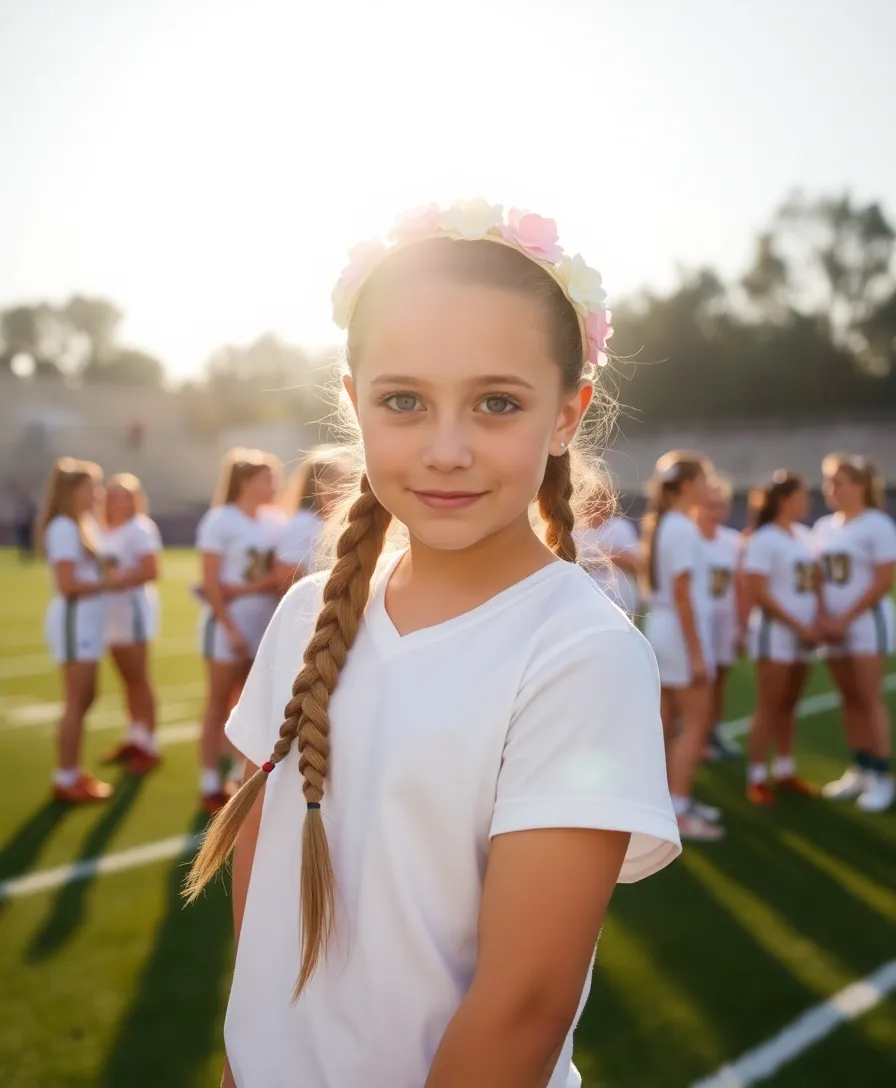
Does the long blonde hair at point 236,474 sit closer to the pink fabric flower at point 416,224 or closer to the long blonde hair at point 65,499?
the long blonde hair at point 65,499

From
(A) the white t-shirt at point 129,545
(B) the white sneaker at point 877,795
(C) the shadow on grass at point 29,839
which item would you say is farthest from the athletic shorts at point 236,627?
(B) the white sneaker at point 877,795

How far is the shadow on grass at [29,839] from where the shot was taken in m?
5.36

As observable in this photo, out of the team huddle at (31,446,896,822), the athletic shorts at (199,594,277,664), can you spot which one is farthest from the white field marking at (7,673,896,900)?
the athletic shorts at (199,594,277,664)

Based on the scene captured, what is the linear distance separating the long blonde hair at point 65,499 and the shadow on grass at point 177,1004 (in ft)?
9.01

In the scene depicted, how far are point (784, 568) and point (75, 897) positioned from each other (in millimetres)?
4663

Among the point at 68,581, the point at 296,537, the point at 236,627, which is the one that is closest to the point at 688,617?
the point at 296,537

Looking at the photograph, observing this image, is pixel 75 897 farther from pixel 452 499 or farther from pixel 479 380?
pixel 479 380

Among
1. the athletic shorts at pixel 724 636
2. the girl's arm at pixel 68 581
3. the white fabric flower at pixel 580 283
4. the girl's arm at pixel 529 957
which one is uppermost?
the white fabric flower at pixel 580 283

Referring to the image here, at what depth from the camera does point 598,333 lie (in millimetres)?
1577

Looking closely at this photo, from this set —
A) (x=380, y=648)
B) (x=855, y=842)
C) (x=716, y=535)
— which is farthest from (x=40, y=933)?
(x=716, y=535)

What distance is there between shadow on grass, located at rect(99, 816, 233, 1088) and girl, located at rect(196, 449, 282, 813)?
5.13 ft

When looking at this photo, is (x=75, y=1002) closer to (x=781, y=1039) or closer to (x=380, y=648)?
(x=781, y=1039)

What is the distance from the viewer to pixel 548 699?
1.34 meters

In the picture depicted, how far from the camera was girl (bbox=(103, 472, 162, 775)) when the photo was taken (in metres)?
7.32
